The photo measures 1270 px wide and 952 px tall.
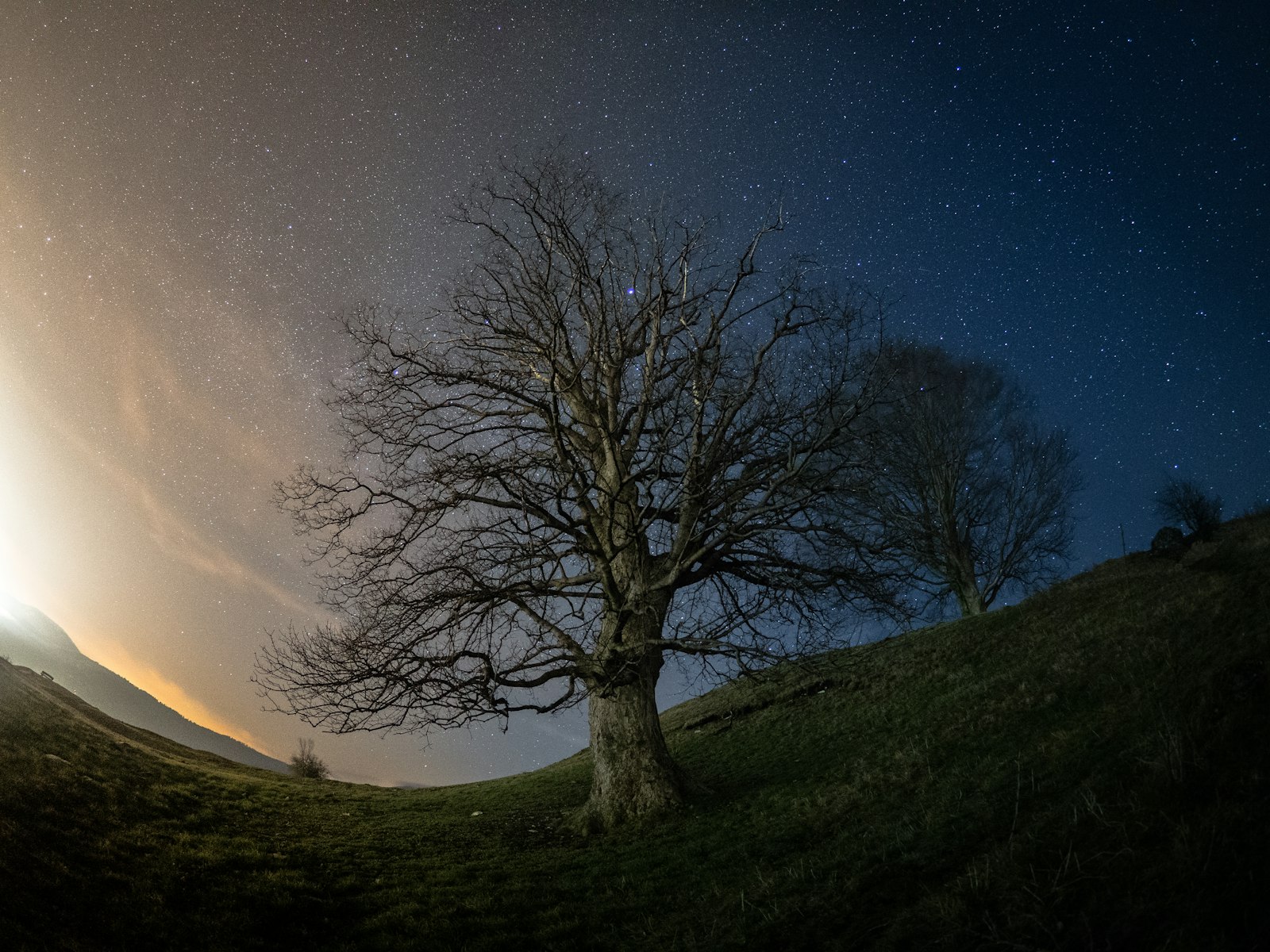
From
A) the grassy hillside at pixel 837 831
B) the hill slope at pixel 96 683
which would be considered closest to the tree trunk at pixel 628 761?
the grassy hillside at pixel 837 831

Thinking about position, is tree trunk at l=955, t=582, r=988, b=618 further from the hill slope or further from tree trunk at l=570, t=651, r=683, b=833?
the hill slope

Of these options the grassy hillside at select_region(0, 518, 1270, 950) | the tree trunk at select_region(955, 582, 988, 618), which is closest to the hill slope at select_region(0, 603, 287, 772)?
the grassy hillside at select_region(0, 518, 1270, 950)

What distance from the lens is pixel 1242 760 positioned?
356 cm

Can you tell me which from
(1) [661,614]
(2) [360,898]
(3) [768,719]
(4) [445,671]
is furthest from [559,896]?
(3) [768,719]

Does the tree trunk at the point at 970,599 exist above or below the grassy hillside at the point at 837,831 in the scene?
above

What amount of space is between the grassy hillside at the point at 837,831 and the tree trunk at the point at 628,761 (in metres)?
0.51

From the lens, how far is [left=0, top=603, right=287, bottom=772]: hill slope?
114250 mm

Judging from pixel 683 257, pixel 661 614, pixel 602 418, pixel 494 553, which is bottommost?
pixel 661 614

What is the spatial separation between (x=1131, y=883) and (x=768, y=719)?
47.1 ft

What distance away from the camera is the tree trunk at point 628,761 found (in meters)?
10.5

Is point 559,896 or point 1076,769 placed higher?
point 1076,769

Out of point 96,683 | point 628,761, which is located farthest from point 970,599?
point 96,683

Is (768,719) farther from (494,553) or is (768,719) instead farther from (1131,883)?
(1131,883)

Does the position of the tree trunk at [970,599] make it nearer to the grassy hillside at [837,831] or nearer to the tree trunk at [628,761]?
the grassy hillside at [837,831]
